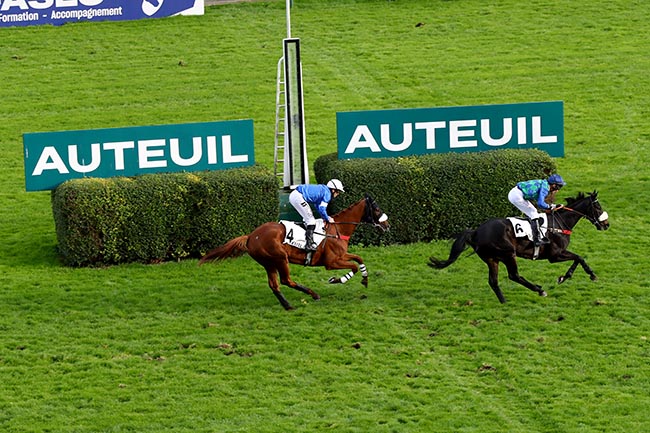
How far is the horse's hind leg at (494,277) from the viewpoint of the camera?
59.6 feet

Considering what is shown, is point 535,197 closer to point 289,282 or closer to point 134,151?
point 289,282

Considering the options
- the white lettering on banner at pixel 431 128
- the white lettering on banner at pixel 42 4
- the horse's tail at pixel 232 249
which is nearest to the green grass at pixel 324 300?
the white lettering on banner at pixel 42 4

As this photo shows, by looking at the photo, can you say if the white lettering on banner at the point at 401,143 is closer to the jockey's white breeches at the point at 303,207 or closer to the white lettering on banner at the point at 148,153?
the jockey's white breeches at the point at 303,207

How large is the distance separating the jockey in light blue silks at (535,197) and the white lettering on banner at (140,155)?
197 inches

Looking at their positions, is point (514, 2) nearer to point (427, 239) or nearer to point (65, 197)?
point (427, 239)

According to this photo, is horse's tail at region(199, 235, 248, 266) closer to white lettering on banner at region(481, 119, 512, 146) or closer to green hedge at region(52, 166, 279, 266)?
green hedge at region(52, 166, 279, 266)

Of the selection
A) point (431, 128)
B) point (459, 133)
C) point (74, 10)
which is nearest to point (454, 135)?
point (459, 133)

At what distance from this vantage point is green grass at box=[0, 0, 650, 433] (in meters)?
15.0

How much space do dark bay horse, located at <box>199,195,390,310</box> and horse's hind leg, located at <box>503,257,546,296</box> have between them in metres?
1.84

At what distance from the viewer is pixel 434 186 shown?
21.3 m

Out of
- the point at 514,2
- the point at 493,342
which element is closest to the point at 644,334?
the point at 493,342

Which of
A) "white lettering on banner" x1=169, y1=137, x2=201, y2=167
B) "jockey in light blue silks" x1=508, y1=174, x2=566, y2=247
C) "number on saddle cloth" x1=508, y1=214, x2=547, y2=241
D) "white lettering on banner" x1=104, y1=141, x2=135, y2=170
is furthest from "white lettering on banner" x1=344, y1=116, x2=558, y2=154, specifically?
"number on saddle cloth" x1=508, y1=214, x2=547, y2=241

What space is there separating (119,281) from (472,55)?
47.8 feet

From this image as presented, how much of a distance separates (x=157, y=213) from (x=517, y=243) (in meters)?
5.78
